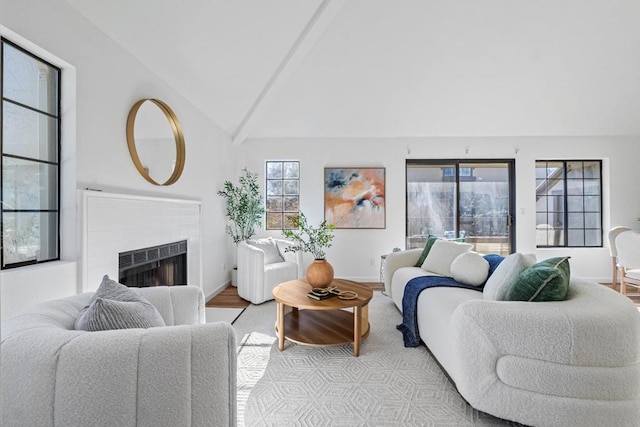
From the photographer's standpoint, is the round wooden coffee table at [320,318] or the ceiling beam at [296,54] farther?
the ceiling beam at [296,54]

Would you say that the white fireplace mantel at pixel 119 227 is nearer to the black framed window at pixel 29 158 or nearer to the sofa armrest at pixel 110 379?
the black framed window at pixel 29 158

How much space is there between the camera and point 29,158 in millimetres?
1548

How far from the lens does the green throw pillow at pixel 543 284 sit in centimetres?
160

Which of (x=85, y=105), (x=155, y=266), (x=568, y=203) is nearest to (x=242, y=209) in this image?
(x=155, y=266)

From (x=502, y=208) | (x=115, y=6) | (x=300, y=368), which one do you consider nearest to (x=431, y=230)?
(x=502, y=208)

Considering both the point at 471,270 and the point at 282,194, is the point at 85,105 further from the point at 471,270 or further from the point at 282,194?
the point at 471,270

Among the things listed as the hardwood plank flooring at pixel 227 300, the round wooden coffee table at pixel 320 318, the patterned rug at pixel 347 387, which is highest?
the round wooden coffee table at pixel 320 318

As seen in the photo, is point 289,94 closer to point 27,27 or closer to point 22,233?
point 27,27

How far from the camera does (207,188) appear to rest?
3652mm

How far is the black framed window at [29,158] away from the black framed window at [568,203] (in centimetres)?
589

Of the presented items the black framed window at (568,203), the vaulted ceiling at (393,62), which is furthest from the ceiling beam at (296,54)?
the black framed window at (568,203)

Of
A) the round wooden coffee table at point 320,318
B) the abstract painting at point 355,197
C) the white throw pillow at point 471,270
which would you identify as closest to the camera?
the round wooden coffee table at point 320,318

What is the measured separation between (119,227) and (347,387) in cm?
199

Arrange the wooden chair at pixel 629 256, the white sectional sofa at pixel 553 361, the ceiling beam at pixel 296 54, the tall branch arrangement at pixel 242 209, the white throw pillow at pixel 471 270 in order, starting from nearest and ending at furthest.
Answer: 1. the white sectional sofa at pixel 553 361
2. the ceiling beam at pixel 296 54
3. the white throw pillow at pixel 471 270
4. the wooden chair at pixel 629 256
5. the tall branch arrangement at pixel 242 209
